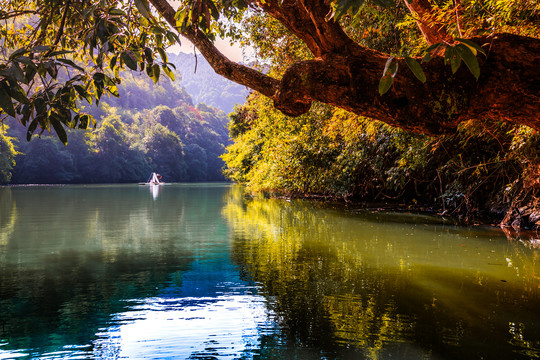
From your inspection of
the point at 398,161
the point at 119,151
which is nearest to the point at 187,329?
the point at 398,161

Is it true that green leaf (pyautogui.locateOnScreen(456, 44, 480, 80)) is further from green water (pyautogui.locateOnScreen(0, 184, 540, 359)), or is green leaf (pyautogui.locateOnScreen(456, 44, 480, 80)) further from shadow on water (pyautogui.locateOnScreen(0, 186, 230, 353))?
shadow on water (pyautogui.locateOnScreen(0, 186, 230, 353))

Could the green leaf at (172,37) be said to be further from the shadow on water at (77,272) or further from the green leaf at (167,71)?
the shadow on water at (77,272)

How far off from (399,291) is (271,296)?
1.17m

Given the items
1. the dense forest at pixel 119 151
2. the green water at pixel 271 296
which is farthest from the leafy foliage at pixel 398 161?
the dense forest at pixel 119 151

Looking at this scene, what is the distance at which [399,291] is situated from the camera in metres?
3.72

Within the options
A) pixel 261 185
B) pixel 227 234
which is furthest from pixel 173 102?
pixel 227 234

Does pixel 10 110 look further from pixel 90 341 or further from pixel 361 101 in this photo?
pixel 361 101

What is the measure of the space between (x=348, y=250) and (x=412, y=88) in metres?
3.11

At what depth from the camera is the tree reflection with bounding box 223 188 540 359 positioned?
8.54 ft

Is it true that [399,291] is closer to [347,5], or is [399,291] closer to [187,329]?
[187,329]

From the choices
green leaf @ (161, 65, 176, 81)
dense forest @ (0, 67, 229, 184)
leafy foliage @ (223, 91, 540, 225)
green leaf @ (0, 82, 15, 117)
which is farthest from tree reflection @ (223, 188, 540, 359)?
dense forest @ (0, 67, 229, 184)

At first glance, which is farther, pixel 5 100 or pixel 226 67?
pixel 226 67

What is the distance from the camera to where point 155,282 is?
4.09 metres

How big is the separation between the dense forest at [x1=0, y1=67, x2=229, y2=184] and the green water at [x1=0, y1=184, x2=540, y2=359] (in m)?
29.4
